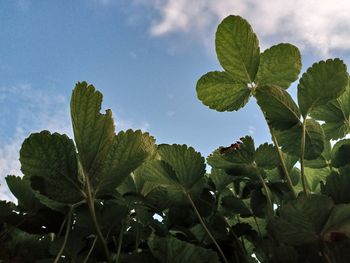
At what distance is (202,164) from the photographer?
61 centimetres

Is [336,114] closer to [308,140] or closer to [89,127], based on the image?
[308,140]

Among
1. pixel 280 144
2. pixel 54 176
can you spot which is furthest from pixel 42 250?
pixel 280 144

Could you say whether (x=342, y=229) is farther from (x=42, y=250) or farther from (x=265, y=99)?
(x=42, y=250)

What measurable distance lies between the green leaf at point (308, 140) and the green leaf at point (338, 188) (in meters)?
0.09

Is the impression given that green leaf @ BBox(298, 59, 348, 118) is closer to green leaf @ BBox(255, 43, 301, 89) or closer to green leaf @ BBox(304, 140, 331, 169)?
green leaf @ BBox(255, 43, 301, 89)

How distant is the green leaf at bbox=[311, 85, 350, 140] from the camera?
0.80 m

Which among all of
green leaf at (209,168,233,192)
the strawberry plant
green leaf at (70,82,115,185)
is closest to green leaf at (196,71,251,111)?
the strawberry plant

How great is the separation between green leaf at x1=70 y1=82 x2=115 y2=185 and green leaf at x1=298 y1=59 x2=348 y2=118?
0.27 m

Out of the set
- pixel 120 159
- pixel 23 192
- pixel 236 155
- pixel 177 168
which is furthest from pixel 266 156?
pixel 23 192

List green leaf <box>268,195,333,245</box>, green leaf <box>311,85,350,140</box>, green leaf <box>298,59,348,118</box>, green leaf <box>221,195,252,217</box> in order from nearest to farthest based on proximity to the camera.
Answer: green leaf <box>268,195,333,245</box> → green leaf <box>298,59,348,118</box> → green leaf <box>221,195,252,217</box> → green leaf <box>311,85,350,140</box>

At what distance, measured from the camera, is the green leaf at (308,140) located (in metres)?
0.64

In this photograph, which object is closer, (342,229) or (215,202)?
(342,229)

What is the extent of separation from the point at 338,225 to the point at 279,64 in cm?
26

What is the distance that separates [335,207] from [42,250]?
42cm
